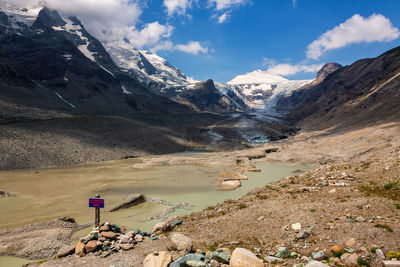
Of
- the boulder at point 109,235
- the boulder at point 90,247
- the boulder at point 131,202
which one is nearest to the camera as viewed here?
the boulder at point 90,247

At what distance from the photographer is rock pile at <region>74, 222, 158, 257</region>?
13.8 m

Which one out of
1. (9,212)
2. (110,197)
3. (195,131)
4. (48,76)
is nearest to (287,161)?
(110,197)

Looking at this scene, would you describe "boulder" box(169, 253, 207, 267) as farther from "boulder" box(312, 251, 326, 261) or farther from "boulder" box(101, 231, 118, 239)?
"boulder" box(101, 231, 118, 239)

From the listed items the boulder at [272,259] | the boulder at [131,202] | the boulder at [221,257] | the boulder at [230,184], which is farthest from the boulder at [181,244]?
the boulder at [230,184]

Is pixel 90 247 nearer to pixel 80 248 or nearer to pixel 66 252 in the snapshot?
pixel 80 248

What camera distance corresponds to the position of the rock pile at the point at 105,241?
13.8 meters

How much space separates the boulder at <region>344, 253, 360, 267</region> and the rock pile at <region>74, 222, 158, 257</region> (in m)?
10.7

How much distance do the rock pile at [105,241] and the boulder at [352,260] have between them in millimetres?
10661

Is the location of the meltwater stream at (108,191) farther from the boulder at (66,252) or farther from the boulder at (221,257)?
the boulder at (221,257)

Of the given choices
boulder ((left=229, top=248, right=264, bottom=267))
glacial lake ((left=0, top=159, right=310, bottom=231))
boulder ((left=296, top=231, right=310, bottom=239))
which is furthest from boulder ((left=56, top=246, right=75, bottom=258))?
boulder ((left=296, top=231, right=310, bottom=239))

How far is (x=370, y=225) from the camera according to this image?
12.6m

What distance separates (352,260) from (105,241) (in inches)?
495

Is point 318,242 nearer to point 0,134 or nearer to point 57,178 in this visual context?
point 57,178

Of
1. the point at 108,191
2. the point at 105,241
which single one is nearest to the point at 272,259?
the point at 105,241
